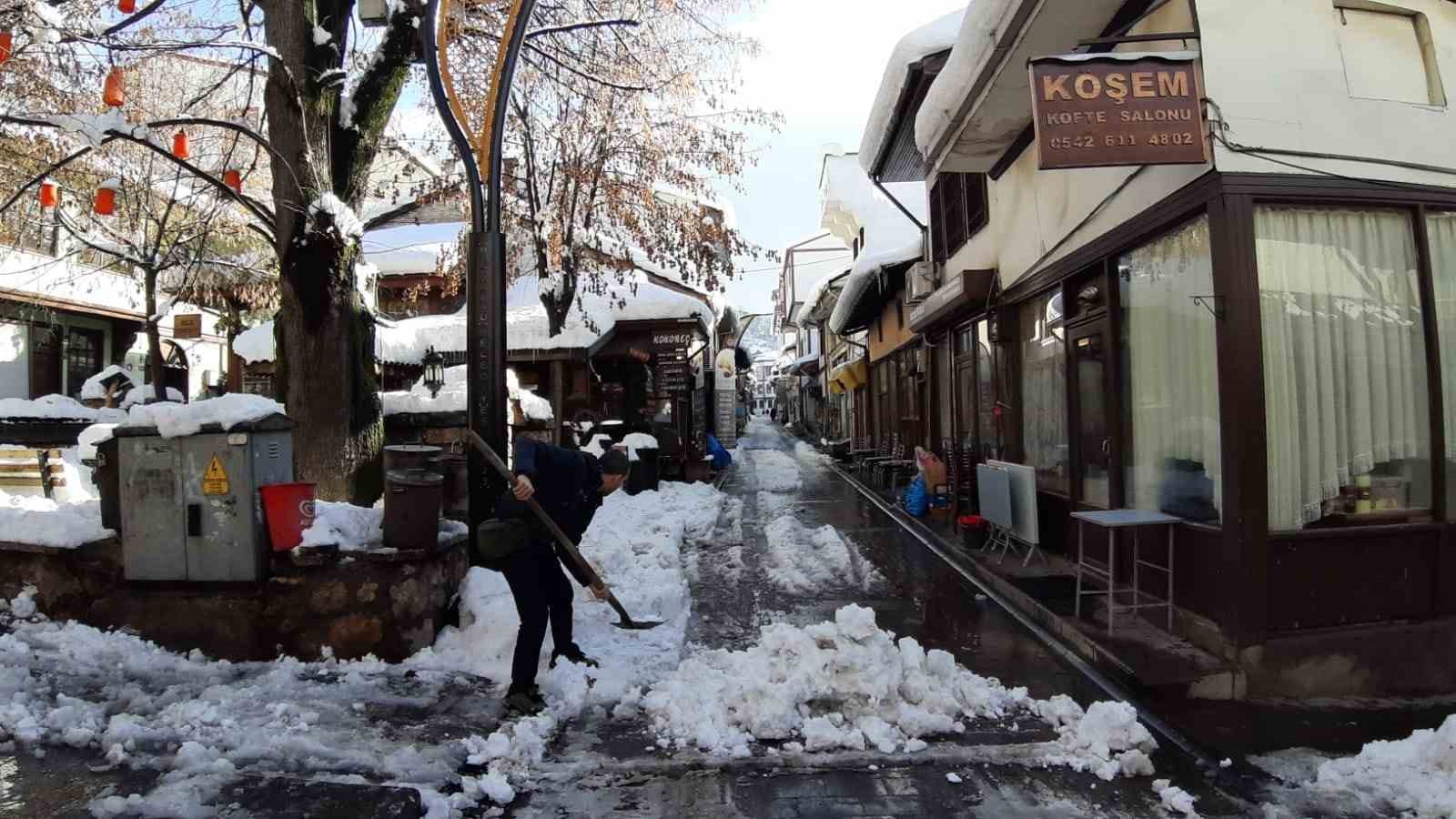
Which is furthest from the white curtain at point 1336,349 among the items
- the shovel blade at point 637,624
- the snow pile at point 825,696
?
the shovel blade at point 637,624

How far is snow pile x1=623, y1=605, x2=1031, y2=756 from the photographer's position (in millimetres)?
4023

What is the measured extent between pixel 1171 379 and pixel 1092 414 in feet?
4.41

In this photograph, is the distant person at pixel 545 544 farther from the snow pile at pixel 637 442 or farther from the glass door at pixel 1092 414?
the snow pile at pixel 637 442

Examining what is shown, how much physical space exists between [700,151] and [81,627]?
10.8 m

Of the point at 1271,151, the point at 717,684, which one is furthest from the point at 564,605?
the point at 1271,151

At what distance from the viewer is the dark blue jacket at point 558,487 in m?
4.64

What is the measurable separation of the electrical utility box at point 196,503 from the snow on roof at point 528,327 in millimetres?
7294

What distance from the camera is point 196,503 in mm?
5109

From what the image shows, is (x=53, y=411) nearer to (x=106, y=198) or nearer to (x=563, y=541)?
(x=106, y=198)

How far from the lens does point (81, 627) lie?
5152mm

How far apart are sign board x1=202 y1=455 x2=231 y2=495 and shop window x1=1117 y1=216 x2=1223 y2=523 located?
6.28m

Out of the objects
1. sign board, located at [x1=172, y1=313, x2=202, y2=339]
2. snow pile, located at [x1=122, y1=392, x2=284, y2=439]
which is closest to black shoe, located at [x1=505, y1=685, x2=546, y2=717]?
snow pile, located at [x1=122, y1=392, x2=284, y2=439]

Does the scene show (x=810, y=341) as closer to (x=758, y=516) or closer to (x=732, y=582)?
(x=758, y=516)

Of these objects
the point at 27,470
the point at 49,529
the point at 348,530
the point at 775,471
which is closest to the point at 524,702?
the point at 348,530
